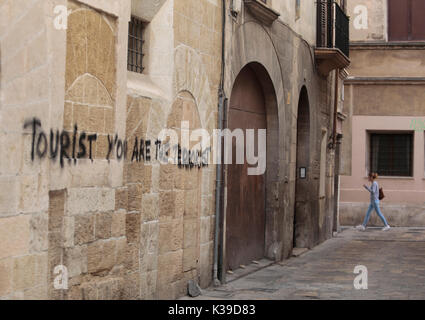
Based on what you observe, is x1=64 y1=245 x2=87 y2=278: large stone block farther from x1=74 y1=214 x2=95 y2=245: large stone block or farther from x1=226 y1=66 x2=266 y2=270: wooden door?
x1=226 y1=66 x2=266 y2=270: wooden door

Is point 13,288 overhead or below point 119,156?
below

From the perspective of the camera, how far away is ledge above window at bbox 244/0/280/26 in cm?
1145

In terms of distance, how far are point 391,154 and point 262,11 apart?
12101 mm

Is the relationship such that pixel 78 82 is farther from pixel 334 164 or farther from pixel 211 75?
pixel 334 164

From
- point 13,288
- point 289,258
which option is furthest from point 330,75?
point 13,288

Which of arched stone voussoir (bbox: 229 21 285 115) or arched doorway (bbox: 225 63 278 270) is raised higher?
arched stone voussoir (bbox: 229 21 285 115)

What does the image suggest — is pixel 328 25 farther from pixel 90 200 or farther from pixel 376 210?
pixel 90 200

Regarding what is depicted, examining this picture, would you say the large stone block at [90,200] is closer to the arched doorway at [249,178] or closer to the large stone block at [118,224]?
the large stone block at [118,224]

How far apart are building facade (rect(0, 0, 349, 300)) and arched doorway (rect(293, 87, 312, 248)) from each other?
1.84 m

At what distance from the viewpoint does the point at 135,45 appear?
8633 millimetres

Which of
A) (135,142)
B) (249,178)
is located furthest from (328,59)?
(135,142)

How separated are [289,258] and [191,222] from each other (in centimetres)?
532

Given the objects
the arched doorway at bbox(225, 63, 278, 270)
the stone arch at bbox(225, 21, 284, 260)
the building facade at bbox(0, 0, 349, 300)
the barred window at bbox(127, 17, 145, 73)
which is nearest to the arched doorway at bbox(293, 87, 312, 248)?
the building facade at bbox(0, 0, 349, 300)

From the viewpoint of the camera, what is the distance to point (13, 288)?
5836 millimetres
